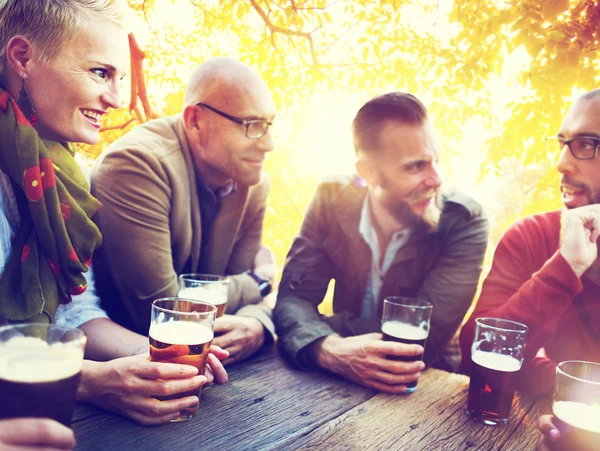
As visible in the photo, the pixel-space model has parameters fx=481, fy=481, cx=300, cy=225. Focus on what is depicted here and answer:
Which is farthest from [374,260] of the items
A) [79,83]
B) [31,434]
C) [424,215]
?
[31,434]

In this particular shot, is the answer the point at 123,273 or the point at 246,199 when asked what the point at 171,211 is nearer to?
the point at 123,273

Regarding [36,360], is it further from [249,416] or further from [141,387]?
[249,416]

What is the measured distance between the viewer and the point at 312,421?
4.73 ft

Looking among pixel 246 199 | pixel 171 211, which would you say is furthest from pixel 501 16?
pixel 171 211

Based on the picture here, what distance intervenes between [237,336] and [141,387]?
609 mm

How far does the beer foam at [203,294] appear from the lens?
1.82 m

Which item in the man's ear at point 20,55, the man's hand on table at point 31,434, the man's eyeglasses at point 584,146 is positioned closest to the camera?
the man's hand on table at point 31,434

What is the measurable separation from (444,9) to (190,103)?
11.4ft

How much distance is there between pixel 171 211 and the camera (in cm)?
240

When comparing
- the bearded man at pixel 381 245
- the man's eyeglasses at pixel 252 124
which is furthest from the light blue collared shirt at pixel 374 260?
the man's eyeglasses at pixel 252 124

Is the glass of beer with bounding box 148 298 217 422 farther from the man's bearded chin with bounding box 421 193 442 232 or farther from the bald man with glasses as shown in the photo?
the man's bearded chin with bounding box 421 193 442 232

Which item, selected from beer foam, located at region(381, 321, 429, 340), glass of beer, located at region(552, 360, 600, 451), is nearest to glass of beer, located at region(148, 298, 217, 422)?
beer foam, located at region(381, 321, 429, 340)

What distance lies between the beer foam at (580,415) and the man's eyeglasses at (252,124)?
6.55 ft

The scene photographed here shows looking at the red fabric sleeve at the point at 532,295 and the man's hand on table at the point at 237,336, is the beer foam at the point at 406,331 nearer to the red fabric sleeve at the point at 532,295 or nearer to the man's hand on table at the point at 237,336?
the red fabric sleeve at the point at 532,295
